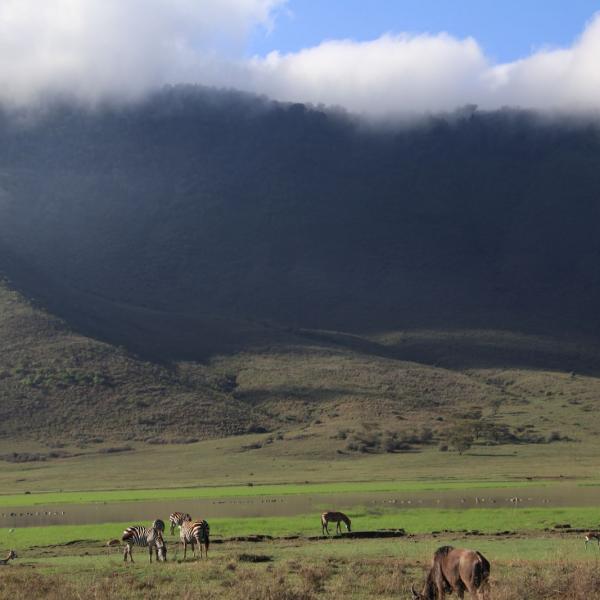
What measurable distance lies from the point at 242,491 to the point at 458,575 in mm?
42875

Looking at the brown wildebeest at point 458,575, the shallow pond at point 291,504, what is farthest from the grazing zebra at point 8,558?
the brown wildebeest at point 458,575

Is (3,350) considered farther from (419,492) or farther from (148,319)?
(419,492)

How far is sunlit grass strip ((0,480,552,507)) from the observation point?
55.5m

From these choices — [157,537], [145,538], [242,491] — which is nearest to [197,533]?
[157,537]

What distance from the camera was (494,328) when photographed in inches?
6107

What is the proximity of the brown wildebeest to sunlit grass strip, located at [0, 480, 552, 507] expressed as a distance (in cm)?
3699

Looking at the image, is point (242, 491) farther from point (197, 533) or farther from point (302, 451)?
point (197, 533)

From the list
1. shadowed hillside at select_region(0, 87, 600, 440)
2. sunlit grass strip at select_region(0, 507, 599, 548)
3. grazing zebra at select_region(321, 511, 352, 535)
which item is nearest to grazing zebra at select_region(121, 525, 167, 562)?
grazing zebra at select_region(321, 511, 352, 535)

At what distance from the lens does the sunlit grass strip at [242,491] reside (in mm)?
→ 55500

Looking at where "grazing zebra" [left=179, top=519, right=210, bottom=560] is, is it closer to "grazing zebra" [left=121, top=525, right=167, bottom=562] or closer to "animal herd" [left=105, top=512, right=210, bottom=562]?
"animal herd" [left=105, top=512, right=210, bottom=562]

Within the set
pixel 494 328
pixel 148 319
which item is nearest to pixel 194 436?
pixel 148 319

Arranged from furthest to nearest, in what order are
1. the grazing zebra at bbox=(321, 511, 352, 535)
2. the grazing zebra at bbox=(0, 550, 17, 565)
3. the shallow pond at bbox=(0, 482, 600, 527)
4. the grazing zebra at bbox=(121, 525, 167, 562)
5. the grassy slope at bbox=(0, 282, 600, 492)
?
the grassy slope at bbox=(0, 282, 600, 492)
the shallow pond at bbox=(0, 482, 600, 527)
the grazing zebra at bbox=(321, 511, 352, 535)
the grazing zebra at bbox=(0, 550, 17, 565)
the grazing zebra at bbox=(121, 525, 167, 562)

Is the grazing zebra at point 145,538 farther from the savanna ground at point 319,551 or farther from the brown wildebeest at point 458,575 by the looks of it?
the brown wildebeest at point 458,575

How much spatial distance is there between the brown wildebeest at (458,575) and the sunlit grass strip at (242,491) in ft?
121
